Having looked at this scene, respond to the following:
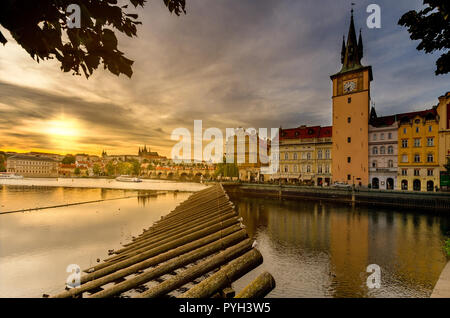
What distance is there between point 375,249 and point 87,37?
19.9 metres

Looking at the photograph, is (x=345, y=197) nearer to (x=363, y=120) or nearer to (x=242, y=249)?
(x=363, y=120)

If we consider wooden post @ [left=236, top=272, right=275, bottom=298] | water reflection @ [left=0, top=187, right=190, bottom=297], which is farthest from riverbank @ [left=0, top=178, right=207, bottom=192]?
wooden post @ [left=236, top=272, right=275, bottom=298]

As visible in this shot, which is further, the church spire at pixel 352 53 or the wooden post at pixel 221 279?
the church spire at pixel 352 53

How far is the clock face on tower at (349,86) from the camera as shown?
47281 mm

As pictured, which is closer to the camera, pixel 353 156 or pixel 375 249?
pixel 375 249

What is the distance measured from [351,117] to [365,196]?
17218mm

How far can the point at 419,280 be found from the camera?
11.6 m

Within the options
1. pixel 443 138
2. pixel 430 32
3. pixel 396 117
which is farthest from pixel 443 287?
pixel 396 117

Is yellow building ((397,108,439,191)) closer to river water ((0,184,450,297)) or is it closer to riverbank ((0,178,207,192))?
river water ((0,184,450,297))

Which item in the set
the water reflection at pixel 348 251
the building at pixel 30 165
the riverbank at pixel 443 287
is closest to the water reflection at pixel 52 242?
the water reflection at pixel 348 251

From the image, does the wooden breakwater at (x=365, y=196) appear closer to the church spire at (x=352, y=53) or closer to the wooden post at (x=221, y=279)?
the church spire at (x=352, y=53)

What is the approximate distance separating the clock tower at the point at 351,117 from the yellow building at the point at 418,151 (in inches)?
211

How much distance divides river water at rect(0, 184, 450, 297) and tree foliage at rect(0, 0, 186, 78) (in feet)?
34.4

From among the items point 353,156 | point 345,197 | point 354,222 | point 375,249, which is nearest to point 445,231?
point 354,222
